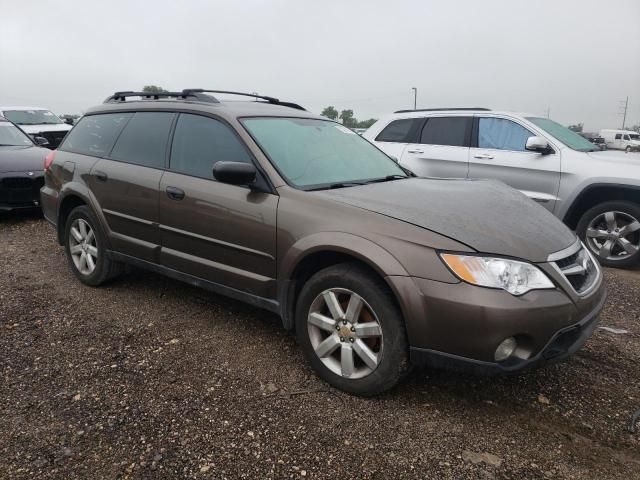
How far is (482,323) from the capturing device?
7.79 ft

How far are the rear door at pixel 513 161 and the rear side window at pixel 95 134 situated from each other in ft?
14.0

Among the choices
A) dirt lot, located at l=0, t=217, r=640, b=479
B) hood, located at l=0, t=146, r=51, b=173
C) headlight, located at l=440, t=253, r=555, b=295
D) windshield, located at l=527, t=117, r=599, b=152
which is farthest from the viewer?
hood, located at l=0, t=146, r=51, b=173

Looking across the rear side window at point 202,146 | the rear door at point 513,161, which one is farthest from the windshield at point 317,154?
the rear door at point 513,161

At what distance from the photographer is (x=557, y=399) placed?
2.86 m

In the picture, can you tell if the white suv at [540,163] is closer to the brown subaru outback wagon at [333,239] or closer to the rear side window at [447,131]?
the rear side window at [447,131]

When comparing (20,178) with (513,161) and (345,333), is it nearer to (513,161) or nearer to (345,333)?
(345,333)

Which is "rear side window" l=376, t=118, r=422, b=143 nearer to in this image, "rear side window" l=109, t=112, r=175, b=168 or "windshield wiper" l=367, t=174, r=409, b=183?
"windshield wiper" l=367, t=174, r=409, b=183

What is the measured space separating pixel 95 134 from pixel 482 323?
3746 mm

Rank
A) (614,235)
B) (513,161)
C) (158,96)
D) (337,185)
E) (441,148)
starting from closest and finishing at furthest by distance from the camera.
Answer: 1. (337,185)
2. (158,96)
3. (614,235)
4. (513,161)
5. (441,148)

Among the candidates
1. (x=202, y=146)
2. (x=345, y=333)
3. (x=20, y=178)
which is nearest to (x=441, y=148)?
(x=202, y=146)

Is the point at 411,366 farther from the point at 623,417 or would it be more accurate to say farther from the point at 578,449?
the point at 623,417

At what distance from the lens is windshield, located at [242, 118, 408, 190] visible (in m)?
3.29

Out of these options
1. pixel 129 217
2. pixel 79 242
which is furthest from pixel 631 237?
pixel 79 242

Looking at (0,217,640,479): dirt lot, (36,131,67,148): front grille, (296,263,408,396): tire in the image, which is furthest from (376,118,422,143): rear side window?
(36,131,67,148): front grille
